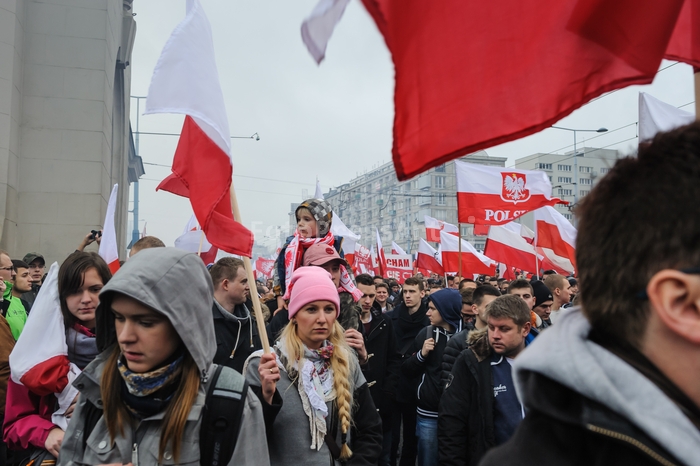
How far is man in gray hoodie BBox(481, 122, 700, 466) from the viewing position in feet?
3.25

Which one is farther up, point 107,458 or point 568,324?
point 568,324

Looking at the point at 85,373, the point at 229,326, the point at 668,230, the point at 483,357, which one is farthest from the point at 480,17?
the point at 229,326

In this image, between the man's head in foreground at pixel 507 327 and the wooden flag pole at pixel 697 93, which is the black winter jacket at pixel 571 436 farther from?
the man's head in foreground at pixel 507 327

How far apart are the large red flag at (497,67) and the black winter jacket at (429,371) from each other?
13.9ft

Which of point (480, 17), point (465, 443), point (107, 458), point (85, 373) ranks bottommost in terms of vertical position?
point (465, 443)

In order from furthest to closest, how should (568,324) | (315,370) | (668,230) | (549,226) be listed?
1. (549,226)
2. (315,370)
3. (568,324)
4. (668,230)

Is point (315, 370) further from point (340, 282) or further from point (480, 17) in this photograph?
point (480, 17)

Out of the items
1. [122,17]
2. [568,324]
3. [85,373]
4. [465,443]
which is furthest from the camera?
[122,17]

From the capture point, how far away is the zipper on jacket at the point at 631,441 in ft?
3.13

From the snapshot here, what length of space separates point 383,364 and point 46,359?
3531 mm

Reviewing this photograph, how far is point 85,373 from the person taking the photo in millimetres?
2385

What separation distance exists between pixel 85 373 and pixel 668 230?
7.41ft

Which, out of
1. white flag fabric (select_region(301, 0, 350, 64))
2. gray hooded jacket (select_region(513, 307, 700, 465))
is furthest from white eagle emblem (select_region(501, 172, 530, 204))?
gray hooded jacket (select_region(513, 307, 700, 465))

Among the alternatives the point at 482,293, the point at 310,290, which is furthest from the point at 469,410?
the point at 482,293
